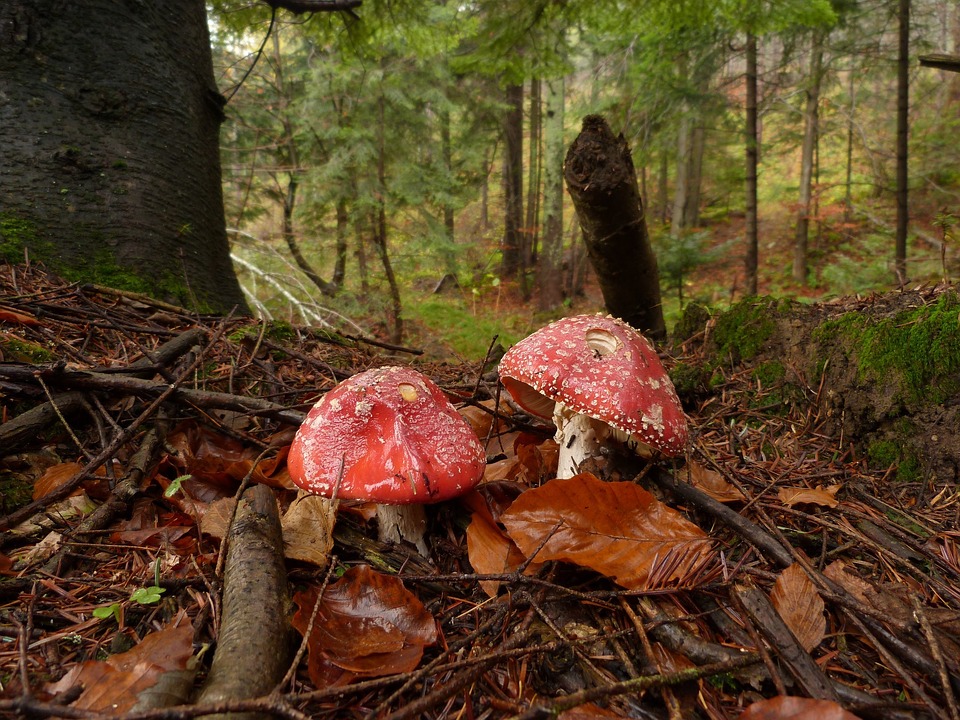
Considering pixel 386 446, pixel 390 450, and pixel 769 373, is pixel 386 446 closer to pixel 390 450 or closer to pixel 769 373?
pixel 390 450

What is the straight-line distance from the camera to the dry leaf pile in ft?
4.04

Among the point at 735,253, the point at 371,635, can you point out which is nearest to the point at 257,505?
the point at 371,635

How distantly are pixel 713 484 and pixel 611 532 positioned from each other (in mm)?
679

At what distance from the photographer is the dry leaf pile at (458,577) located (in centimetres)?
123

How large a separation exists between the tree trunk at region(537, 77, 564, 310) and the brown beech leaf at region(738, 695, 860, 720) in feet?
40.6

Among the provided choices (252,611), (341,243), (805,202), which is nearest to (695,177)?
(805,202)

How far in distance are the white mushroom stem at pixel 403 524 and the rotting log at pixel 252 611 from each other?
0.43 m

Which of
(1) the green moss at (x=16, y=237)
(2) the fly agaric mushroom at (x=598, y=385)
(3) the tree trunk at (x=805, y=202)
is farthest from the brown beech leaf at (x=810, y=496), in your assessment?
(3) the tree trunk at (x=805, y=202)

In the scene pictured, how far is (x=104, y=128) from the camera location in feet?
11.0

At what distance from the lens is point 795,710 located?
114 cm

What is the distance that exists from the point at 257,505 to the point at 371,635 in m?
0.60

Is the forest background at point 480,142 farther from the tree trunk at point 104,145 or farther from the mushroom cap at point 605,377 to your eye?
the mushroom cap at point 605,377

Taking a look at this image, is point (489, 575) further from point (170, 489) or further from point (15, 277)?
point (15, 277)

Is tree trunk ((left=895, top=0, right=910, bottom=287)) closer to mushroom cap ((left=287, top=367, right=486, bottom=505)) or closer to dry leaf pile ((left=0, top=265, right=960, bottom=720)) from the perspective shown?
dry leaf pile ((left=0, top=265, right=960, bottom=720))
